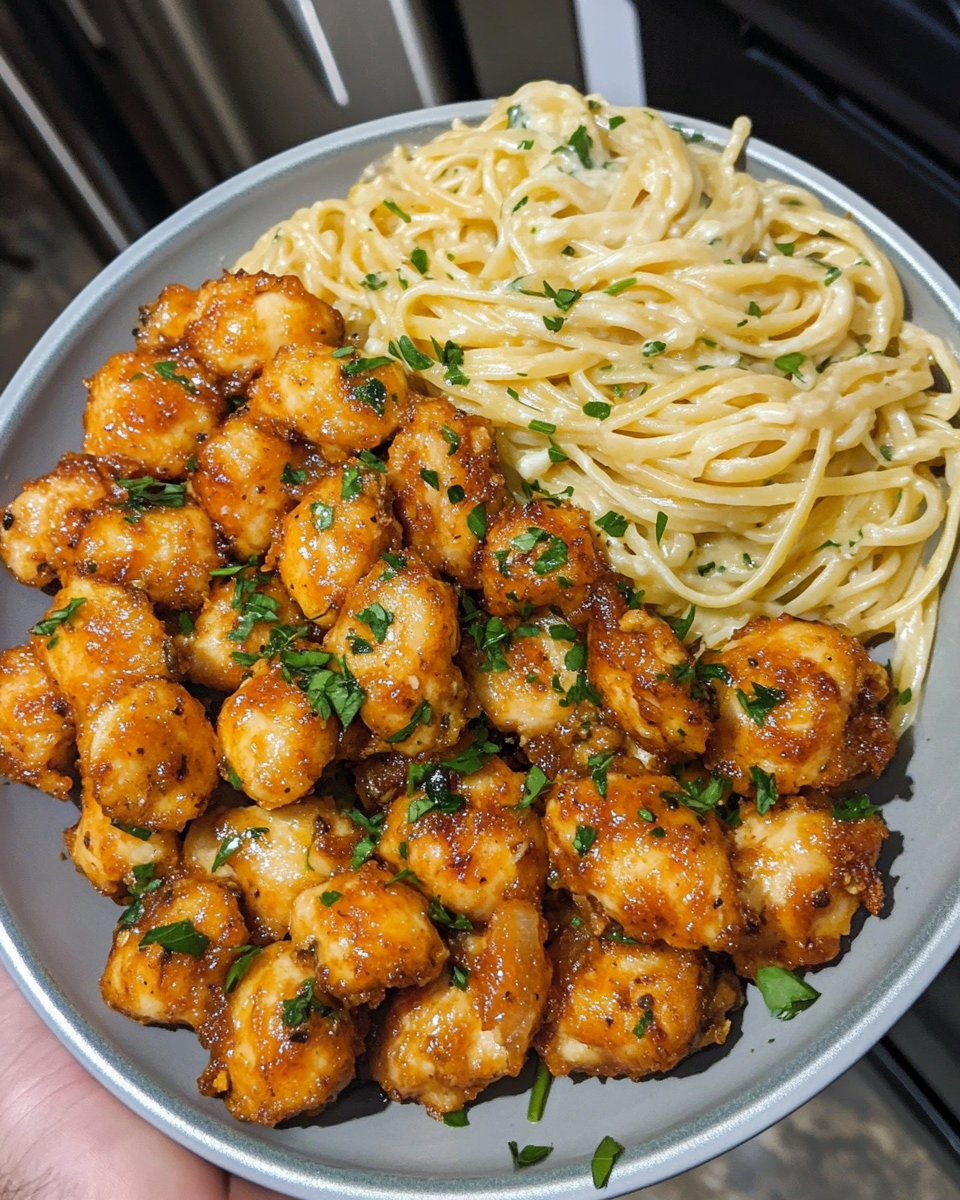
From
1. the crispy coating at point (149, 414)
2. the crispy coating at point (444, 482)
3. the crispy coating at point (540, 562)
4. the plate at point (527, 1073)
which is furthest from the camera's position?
the crispy coating at point (149, 414)

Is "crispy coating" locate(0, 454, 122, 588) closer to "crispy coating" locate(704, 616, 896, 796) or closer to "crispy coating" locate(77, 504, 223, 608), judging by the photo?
"crispy coating" locate(77, 504, 223, 608)

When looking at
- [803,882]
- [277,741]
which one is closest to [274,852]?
[277,741]

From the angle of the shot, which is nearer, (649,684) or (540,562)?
(649,684)

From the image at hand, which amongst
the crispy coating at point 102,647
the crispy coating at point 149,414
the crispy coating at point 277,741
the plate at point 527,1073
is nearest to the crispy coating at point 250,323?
the crispy coating at point 149,414

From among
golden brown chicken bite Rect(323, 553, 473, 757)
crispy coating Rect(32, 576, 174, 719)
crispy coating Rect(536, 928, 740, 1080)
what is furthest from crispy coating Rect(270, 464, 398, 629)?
crispy coating Rect(536, 928, 740, 1080)

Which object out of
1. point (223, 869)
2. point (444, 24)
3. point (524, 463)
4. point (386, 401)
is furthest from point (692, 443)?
point (444, 24)

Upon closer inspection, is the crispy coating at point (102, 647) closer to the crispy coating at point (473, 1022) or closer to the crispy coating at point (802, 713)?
the crispy coating at point (473, 1022)

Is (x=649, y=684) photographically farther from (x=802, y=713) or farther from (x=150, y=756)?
(x=150, y=756)
